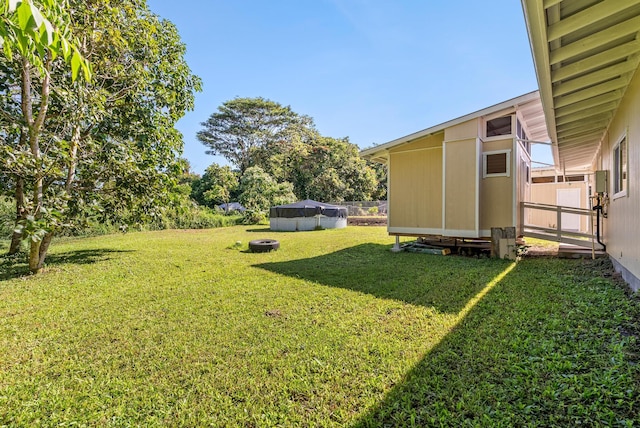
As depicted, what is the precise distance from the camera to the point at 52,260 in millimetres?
7840

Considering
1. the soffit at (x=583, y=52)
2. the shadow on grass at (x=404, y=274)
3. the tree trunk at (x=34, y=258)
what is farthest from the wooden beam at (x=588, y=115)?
the tree trunk at (x=34, y=258)

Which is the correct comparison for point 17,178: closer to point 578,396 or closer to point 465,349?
point 465,349

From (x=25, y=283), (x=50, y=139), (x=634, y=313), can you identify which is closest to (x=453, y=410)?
(x=634, y=313)

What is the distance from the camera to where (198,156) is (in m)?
38.2

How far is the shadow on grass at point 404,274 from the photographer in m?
4.53

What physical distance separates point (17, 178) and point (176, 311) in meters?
4.84

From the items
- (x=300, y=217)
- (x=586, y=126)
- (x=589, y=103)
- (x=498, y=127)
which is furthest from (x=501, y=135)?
(x=300, y=217)

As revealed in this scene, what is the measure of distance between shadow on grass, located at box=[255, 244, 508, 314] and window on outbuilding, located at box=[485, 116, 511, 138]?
3.24 meters

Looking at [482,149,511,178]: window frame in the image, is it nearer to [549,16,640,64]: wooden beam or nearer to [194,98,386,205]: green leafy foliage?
[549,16,640,64]: wooden beam

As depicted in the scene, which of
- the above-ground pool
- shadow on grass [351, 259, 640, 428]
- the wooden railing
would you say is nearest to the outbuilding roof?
the wooden railing

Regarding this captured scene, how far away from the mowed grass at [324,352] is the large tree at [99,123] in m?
1.88

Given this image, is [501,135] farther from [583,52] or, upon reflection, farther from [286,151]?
[286,151]

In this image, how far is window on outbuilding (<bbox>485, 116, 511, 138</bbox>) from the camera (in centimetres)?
769

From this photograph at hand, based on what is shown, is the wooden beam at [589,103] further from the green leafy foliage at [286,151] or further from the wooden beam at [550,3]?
the green leafy foliage at [286,151]
